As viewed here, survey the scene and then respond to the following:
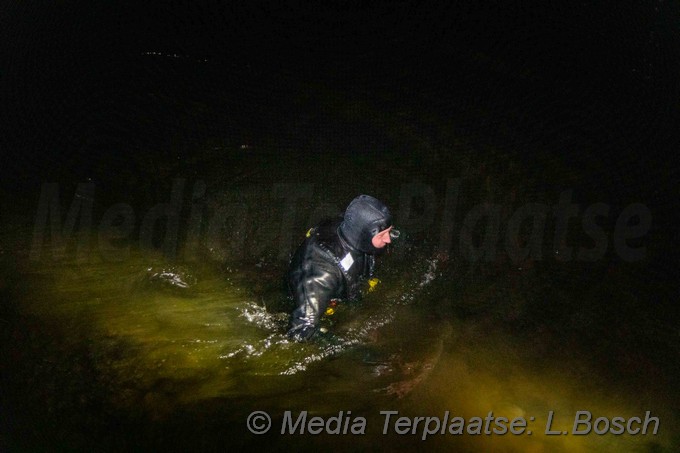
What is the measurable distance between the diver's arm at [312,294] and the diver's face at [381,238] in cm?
42

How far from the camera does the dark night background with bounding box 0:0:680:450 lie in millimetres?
8273

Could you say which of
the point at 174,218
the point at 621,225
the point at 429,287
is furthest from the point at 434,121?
the point at 174,218

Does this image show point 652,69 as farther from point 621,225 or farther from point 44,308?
point 44,308

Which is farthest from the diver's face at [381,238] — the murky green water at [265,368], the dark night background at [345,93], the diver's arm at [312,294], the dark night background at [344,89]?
the dark night background at [344,89]

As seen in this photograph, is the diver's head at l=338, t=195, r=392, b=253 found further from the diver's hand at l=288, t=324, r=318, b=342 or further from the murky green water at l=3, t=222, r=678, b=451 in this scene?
the murky green water at l=3, t=222, r=678, b=451

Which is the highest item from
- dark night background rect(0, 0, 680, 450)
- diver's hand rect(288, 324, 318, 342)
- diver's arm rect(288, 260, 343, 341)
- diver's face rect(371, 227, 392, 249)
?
dark night background rect(0, 0, 680, 450)

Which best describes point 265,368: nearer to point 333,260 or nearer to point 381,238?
point 333,260

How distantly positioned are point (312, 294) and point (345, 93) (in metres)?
6.22

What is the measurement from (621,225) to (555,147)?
7.02 ft

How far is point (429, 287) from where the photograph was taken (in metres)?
6.12

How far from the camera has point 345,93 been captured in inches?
394

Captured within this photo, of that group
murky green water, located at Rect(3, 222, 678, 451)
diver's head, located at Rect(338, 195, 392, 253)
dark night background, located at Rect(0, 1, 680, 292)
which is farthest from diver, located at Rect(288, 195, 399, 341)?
dark night background, located at Rect(0, 1, 680, 292)

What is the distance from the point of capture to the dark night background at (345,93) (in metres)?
8.27

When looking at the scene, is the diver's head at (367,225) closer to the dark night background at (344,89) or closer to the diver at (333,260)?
the diver at (333,260)
